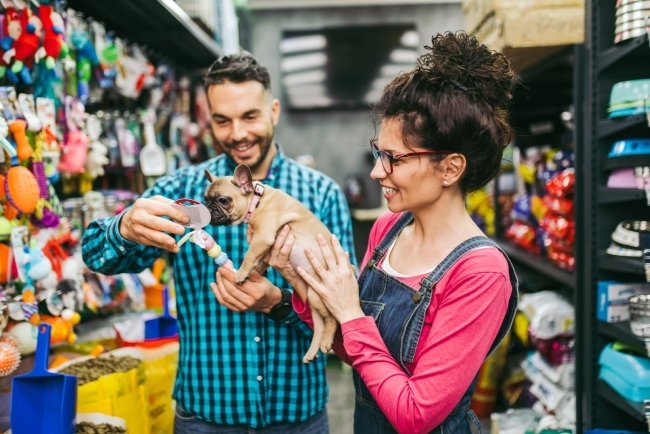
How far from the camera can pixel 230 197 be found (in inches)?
56.7

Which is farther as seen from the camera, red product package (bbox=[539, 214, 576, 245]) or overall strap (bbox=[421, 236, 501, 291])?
red product package (bbox=[539, 214, 576, 245])

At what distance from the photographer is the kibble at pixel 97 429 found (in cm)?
161

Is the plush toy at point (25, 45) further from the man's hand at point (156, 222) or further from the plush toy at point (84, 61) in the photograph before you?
the man's hand at point (156, 222)

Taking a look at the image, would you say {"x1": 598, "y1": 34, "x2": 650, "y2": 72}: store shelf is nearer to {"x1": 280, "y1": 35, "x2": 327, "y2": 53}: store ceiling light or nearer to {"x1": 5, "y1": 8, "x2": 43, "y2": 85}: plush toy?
{"x1": 5, "y1": 8, "x2": 43, "y2": 85}: plush toy

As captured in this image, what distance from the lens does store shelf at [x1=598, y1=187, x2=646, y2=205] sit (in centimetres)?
193

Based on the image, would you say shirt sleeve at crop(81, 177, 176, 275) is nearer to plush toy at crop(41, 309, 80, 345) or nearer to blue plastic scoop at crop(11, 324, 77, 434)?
blue plastic scoop at crop(11, 324, 77, 434)

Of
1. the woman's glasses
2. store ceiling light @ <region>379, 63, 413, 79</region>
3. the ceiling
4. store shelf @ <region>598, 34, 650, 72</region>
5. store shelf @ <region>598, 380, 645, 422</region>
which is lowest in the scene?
store shelf @ <region>598, 380, 645, 422</region>

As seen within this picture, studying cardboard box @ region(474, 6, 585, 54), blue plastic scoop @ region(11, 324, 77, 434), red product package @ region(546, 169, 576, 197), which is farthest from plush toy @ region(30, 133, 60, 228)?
red product package @ region(546, 169, 576, 197)

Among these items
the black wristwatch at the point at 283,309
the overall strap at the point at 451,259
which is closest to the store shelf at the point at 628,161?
the overall strap at the point at 451,259

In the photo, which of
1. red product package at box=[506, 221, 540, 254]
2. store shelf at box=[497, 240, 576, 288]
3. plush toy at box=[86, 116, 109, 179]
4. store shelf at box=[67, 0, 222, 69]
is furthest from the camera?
red product package at box=[506, 221, 540, 254]

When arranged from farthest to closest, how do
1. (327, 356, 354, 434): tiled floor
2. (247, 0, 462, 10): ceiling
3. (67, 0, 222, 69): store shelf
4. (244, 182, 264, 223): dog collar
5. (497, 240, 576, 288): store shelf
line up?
(247, 0, 462, 10): ceiling
(327, 356, 354, 434): tiled floor
(497, 240, 576, 288): store shelf
(67, 0, 222, 69): store shelf
(244, 182, 264, 223): dog collar

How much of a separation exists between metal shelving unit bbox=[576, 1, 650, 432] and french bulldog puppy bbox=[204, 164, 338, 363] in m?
1.27

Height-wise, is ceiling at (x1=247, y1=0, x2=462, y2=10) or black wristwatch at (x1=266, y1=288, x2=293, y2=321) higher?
ceiling at (x1=247, y1=0, x2=462, y2=10)

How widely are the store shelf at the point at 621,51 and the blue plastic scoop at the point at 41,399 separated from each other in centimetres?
204
